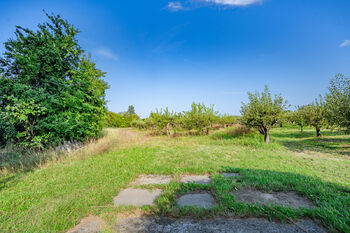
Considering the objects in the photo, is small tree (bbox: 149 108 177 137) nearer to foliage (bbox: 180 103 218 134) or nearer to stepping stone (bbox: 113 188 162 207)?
foliage (bbox: 180 103 218 134)

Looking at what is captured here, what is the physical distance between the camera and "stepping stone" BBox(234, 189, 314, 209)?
8.20 ft

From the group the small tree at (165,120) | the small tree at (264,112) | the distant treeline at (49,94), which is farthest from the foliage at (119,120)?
the small tree at (264,112)

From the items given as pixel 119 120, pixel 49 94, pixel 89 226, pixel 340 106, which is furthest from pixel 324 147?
pixel 119 120

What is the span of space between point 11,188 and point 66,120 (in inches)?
133

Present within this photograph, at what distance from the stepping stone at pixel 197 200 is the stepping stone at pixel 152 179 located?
104 cm

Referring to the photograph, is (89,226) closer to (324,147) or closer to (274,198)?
(274,198)

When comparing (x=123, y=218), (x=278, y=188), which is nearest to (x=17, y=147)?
(x=123, y=218)

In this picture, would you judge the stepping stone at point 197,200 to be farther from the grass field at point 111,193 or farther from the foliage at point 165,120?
the foliage at point 165,120

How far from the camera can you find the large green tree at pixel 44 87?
5590mm

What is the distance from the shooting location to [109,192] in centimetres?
301

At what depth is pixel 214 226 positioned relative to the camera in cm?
200

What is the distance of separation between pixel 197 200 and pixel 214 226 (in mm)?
718

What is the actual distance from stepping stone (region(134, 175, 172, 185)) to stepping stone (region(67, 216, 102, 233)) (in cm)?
151

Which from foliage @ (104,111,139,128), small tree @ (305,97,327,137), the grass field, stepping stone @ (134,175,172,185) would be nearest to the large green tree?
the grass field
